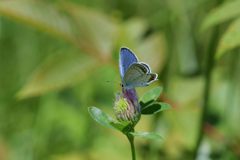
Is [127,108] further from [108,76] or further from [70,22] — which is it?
[108,76]

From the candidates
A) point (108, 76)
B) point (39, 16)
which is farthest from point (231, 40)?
point (108, 76)

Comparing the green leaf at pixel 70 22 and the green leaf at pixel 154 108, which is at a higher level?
the green leaf at pixel 154 108

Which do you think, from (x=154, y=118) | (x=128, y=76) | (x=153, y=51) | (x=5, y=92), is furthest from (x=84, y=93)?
(x=128, y=76)

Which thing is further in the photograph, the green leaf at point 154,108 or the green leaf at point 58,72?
the green leaf at point 58,72

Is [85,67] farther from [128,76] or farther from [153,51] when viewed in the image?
[128,76]

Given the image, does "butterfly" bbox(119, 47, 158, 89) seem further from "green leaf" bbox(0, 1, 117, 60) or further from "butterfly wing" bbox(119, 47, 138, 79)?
"green leaf" bbox(0, 1, 117, 60)

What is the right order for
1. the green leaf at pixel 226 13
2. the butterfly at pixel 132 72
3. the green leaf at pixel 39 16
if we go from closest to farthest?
the butterfly at pixel 132 72 < the green leaf at pixel 226 13 < the green leaf at pixel 39 16

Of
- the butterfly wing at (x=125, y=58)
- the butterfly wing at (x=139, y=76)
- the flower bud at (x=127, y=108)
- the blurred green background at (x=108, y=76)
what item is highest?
the butterfly wing at (x=125, y=58)

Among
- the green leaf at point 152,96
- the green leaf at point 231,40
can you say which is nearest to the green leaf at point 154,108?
the green leaf at point 152,96

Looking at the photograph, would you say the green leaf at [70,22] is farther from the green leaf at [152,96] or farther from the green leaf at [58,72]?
the green leaf at [152,96]
